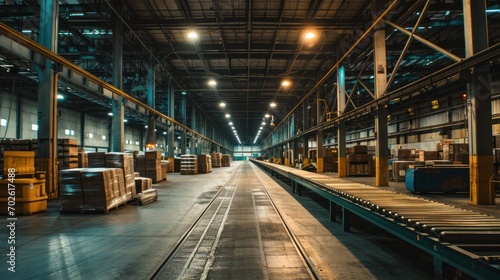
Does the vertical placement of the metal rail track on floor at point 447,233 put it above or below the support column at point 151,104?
below

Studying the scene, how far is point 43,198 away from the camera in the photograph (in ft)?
27.8

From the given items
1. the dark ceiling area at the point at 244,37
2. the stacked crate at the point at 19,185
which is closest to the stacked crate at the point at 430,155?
the dark ceiling area at the point at 244,37

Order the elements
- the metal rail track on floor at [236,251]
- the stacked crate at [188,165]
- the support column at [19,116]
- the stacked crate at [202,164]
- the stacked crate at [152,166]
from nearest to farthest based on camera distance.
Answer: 1. the metal rail track on floor at [236,251]
2. the stacked crate at [152,166]
3. the support column at [19,116]
4. the stacked crate at [188,165]
5. the stacked crate at [202,164]

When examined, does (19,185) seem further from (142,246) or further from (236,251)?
(236,251)

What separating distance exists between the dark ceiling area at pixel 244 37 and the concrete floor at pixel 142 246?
5852 millimetres

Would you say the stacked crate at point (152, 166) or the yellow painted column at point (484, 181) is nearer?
the yellow painted column at point (484, 181)

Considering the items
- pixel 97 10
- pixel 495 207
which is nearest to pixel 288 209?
pixel 495 207

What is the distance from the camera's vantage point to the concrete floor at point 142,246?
4.13 m

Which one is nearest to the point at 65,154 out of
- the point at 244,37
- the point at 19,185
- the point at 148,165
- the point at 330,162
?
the point at 19,185

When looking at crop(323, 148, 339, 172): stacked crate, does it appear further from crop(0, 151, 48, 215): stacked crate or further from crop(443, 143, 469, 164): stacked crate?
crop(0, 151, 48, 215): stacked crate

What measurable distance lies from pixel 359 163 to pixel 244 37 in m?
9.82

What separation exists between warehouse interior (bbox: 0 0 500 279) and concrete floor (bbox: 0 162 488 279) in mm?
685

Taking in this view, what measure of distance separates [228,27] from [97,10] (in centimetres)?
597

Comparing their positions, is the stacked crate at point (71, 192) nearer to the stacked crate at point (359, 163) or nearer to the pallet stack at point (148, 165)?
the pallet stack at point (148, 165)
